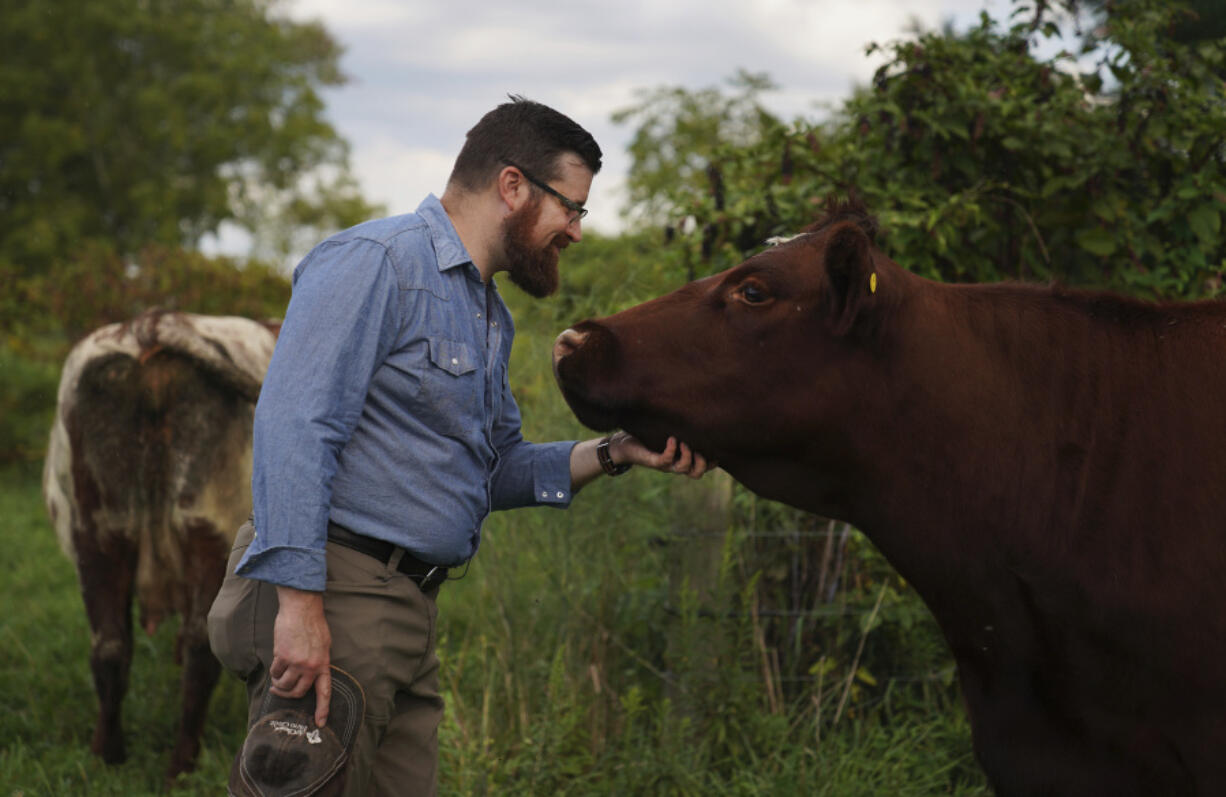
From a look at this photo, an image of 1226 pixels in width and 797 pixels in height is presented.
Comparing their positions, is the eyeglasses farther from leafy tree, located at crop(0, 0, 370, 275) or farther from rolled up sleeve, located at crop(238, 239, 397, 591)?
leafy tree, located at crop(0, 0, 370, 275)

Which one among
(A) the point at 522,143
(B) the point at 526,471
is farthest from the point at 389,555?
(A) the point at 522,143

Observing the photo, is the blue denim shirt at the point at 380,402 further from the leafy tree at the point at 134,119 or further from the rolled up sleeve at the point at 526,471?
the leafy tree at the point at 134,119

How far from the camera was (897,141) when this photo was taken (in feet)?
14.5

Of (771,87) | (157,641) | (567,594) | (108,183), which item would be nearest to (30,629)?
(157,641)

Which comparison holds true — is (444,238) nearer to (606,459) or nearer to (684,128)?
(606,459)

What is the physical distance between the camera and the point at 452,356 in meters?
2.58

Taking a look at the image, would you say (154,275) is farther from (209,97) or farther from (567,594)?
(209,97)

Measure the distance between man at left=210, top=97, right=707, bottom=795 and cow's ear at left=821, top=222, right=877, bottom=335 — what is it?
484 mm

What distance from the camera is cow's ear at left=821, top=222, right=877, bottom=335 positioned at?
7.76 ft

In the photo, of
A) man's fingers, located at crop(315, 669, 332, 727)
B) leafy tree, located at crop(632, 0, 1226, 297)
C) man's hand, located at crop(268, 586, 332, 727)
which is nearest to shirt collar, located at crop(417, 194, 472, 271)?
man's hand, located at crop(268, 586, 332, 727)

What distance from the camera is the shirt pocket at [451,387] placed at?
2543 mm

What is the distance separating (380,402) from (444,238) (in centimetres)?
42

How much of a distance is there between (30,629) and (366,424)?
4744 millimetres

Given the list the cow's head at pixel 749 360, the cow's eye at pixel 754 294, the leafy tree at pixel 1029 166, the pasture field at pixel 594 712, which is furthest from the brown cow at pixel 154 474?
the cow's eye at pixel 754 294
